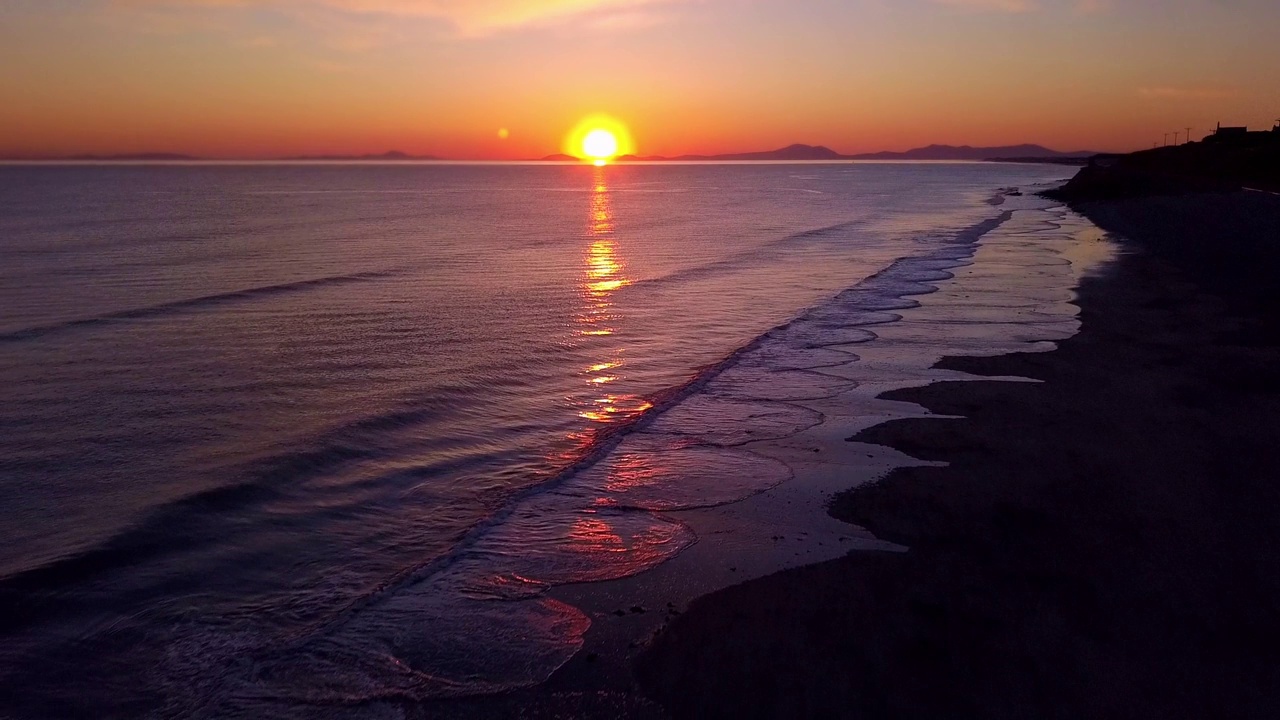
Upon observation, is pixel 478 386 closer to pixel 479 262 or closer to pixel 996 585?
pixel 996 585

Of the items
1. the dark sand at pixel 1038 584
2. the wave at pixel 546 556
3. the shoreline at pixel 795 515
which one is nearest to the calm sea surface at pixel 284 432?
the wave at pixel 546 556

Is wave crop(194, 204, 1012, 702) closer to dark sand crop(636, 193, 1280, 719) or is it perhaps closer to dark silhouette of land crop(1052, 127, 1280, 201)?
dark sand crop(636, 193, 1280, 719)

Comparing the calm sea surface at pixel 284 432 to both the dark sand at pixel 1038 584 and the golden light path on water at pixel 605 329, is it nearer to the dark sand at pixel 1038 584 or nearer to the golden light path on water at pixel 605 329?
the golden light path on water at pixel 605 329

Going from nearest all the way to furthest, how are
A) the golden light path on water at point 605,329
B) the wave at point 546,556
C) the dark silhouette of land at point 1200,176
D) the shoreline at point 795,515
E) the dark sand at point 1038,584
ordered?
the dark sand at point 1038,584, the shoreline at point 795,515, the wave at point 546,556, the golden light path on water at point 605,329, the dark silhouette of land at point 1200,176

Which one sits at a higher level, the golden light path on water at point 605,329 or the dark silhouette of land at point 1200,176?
the dark silhouette of land at point 1200,176

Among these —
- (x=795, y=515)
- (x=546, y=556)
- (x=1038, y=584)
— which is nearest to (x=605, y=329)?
(x=795, y=515)

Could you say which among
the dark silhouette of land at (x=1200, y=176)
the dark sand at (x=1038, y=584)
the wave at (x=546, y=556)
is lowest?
the wave at (x=546, y=556)
